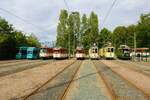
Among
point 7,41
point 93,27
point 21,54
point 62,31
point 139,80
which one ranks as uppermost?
point 93,27

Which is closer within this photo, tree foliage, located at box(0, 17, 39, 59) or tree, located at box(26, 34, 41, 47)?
tree foliage, located at box(0, 17, 39, 59)

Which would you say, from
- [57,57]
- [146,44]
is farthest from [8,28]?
[146,44]

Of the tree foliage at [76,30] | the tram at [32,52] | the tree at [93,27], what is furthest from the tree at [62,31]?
the tram at [32,52]

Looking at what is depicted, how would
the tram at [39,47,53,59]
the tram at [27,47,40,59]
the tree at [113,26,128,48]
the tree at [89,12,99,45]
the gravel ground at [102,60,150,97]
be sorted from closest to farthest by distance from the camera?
the gravel ground at [102,60,150,97]
the tram at [39,47,53,59]
the tram at [27,47,40,59]
the tree at [89,12,99,45]
the tree at [113,26,128,48]

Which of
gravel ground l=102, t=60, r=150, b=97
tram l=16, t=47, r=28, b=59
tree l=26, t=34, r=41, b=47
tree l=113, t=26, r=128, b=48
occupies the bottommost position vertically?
gravel ground l=102, t=60, r=150, b=97

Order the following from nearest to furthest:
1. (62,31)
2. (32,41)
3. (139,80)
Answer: (139,80)
(62,31)
(32,41)

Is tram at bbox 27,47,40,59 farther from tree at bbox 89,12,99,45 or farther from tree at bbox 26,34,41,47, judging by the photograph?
tree at bbox 89,12,99,45

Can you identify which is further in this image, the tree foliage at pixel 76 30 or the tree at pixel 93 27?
the tree at pixel 93 27

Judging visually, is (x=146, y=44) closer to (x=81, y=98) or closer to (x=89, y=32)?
(x=89, y=32)

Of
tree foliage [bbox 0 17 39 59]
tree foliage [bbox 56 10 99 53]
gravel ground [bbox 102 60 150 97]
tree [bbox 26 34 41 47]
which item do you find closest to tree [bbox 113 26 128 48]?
tree foliage [bbox 56 10 99 53]

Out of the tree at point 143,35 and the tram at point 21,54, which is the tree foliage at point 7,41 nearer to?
the tram at point 21,54

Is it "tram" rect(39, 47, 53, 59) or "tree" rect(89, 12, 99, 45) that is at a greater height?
"tree" rect(89, 12, 99, 45)

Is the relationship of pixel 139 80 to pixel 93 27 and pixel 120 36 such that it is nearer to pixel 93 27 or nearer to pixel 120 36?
pixel 93 27

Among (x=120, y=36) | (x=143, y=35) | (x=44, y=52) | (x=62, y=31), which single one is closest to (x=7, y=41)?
(x=44, y=52)
